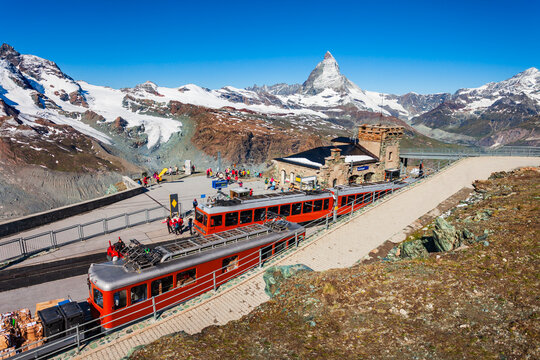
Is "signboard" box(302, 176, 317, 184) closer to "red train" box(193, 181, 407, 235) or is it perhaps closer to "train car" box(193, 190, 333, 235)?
"red train" box(193, 181, 407, 235)

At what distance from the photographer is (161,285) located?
37.1ft

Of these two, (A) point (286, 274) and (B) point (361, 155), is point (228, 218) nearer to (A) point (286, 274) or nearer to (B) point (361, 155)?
(A) point (286, 274)

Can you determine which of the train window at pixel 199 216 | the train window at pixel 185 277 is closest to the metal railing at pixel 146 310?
the train window at pixel 185 277

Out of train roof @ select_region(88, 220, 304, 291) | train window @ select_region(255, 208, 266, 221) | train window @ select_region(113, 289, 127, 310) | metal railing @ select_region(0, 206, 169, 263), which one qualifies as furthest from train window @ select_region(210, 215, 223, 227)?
metal railing @ select_region(0, 206, 169, 263)

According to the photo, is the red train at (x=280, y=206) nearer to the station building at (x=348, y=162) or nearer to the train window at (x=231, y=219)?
the train window at (x=231, y=219)

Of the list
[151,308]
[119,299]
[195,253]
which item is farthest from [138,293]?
[195,253]

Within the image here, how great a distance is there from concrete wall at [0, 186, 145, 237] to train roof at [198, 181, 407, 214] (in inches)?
519

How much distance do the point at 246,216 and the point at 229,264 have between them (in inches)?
210

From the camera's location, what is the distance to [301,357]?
22.1ft

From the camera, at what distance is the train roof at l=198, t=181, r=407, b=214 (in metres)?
17.6

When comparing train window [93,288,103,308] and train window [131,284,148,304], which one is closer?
train window [93,288,103,308]

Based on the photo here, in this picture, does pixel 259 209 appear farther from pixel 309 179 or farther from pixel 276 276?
pixel 309 179

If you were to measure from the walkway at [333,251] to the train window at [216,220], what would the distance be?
16.1 ft

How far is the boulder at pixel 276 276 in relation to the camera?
11125mm
